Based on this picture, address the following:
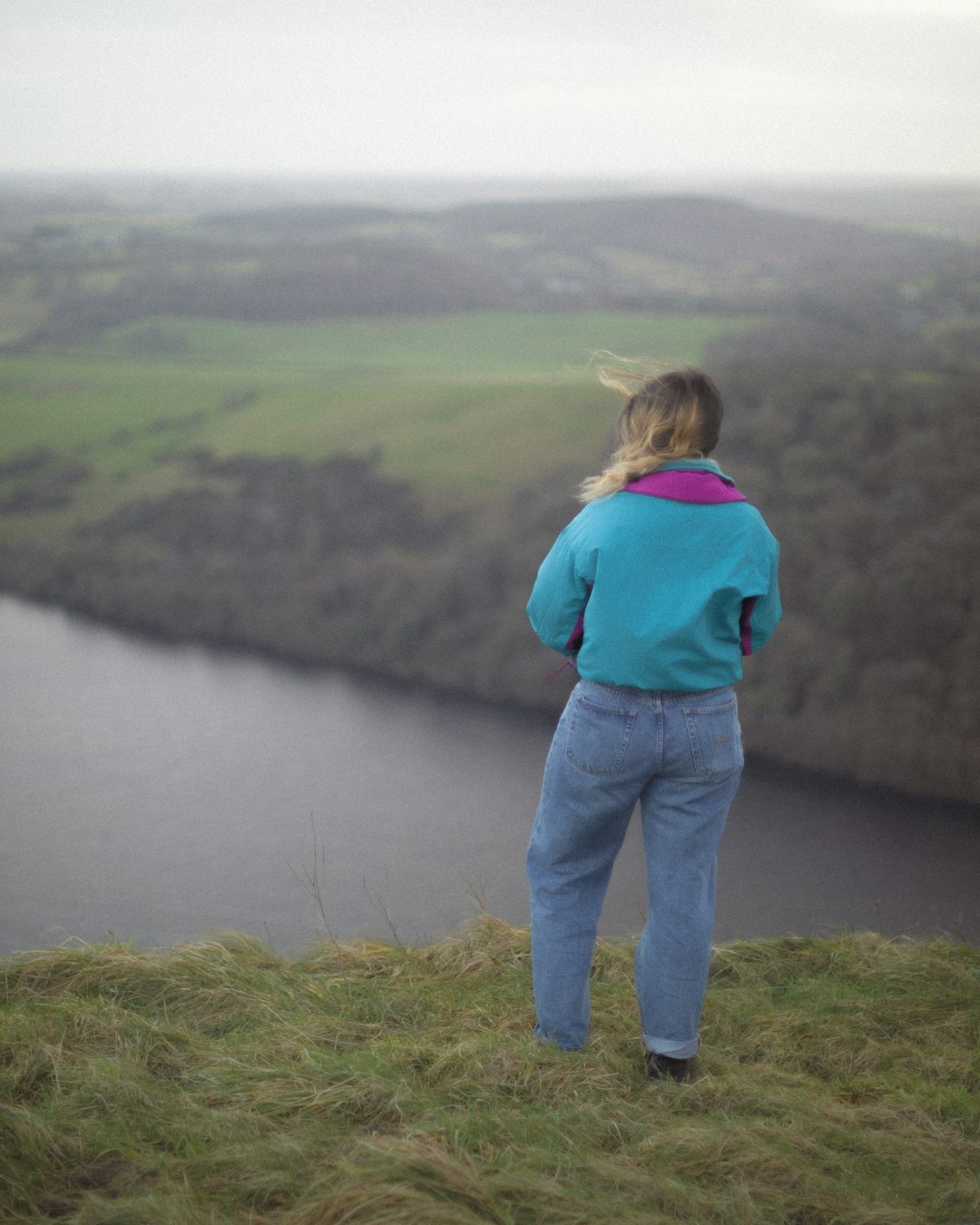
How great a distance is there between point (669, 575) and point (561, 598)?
17 cm

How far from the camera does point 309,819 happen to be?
4.70 m

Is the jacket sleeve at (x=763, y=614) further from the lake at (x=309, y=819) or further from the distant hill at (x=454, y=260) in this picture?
the distant hill at (x=454, y=260)

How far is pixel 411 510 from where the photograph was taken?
854 cm

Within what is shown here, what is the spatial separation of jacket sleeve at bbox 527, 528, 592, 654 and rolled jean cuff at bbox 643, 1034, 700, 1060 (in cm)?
69

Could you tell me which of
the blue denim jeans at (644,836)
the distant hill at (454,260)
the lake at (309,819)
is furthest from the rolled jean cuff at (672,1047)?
the distant hill at (454,260)

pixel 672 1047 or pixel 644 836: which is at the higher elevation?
pixel 644 836

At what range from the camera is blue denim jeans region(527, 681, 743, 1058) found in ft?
5.24

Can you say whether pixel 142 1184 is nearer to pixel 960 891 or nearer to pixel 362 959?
pixel 362 959

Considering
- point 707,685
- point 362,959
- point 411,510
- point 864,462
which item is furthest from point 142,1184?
point 864,462

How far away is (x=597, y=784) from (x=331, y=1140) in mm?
629

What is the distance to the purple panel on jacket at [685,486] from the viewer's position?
1579 mm

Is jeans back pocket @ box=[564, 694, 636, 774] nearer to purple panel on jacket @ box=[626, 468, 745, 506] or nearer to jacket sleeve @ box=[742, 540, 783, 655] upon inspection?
jacket sleeve @ box=[742, 540, 783, 655]

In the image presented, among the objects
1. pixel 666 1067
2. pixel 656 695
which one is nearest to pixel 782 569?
pixel 666 1067

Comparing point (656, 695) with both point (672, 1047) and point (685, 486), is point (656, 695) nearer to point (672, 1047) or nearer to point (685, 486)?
point (685, 486)
